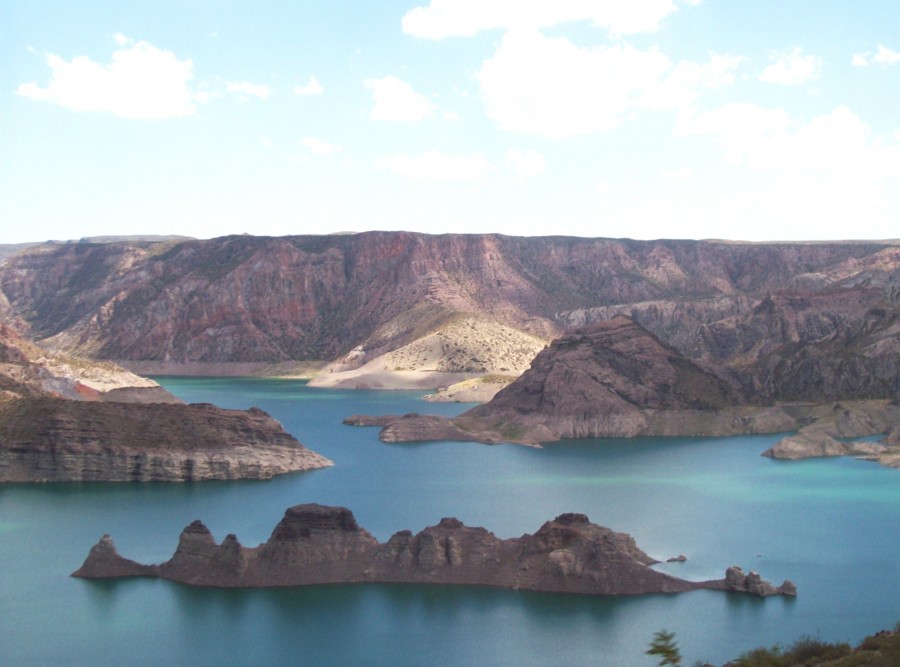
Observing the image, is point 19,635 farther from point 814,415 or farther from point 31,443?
point 814,415

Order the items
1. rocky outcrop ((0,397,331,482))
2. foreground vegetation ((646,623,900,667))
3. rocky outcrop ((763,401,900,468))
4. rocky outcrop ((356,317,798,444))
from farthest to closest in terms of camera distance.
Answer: rocky outcrop ((356,317,798,444))
rocky outcrop ((763,401,900,468))
rocky outcrop ((0,397,331,482))
foreground vegetation ((646,623,900,667))

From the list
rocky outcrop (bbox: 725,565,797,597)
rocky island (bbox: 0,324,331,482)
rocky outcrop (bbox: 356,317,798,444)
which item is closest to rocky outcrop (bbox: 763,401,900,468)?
rocky outcrop (bbox: 356,317,798,444)

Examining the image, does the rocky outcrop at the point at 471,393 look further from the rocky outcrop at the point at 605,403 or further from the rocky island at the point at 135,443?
the rocky island at the point at 135,443

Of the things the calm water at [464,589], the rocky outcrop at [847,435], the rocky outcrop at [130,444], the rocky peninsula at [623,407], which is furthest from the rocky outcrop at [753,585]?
Result: the rocky peninsula at [623,407]

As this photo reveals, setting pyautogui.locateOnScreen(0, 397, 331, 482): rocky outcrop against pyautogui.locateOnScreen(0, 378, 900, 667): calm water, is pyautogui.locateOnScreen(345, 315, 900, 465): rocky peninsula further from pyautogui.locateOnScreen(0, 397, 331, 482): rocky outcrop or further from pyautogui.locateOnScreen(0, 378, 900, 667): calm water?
pyautogui.locateOnScreen(0, 397, 331, 482): rocky outcrop

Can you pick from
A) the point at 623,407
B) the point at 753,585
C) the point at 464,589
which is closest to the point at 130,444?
the point at 464,589

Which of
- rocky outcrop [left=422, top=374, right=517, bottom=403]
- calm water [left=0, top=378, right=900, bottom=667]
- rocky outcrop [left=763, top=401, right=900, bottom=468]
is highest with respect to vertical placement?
rocky outcrop [left=422, top=374, right=517, bottom=403]

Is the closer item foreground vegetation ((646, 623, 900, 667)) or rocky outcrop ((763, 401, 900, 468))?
foreground vegetation ((646, 623, 900, 667))
